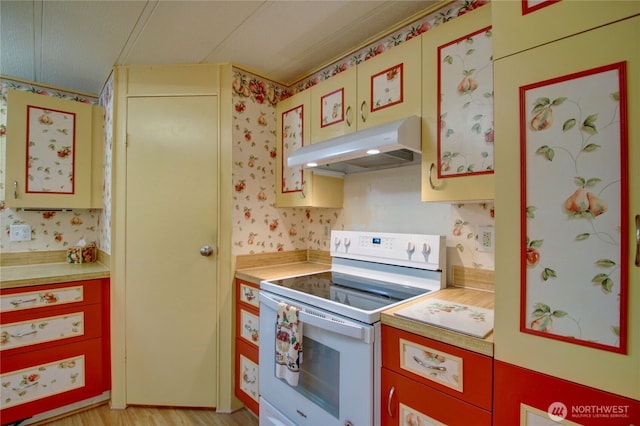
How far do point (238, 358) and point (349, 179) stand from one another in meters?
1.37

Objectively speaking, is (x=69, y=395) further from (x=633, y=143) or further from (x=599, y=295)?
(x=633, y=143)

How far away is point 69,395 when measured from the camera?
192 cm

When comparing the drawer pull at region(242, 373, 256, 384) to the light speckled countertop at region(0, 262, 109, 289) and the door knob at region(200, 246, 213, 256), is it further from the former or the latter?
the light speckled countertop at region(0, 262, 109, 289)

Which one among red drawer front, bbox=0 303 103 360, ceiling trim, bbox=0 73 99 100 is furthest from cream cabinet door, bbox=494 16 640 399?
ceiling trim, bbox=0 73 99 100

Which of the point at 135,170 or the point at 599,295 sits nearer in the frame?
the point at 599,295

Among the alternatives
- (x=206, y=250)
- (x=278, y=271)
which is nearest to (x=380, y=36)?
(x=278, y=271)

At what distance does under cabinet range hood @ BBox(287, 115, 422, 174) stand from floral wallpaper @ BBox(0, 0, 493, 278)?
0.27 meters

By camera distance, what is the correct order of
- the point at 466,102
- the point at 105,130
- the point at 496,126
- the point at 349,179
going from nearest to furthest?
the point at 496,126 → the point at 466,102 → the point at 349,179 → the point at 105,130

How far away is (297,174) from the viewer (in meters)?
2.03

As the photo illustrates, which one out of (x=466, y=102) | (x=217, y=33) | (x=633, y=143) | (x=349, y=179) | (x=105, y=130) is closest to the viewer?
(x=633, y=143)

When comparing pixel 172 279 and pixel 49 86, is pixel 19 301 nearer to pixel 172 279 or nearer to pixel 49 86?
pixel 172 279

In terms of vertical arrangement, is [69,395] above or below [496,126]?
below

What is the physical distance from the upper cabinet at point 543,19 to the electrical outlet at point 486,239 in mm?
800

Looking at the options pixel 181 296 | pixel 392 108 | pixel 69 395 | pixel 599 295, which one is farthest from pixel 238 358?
pixel 599 295
